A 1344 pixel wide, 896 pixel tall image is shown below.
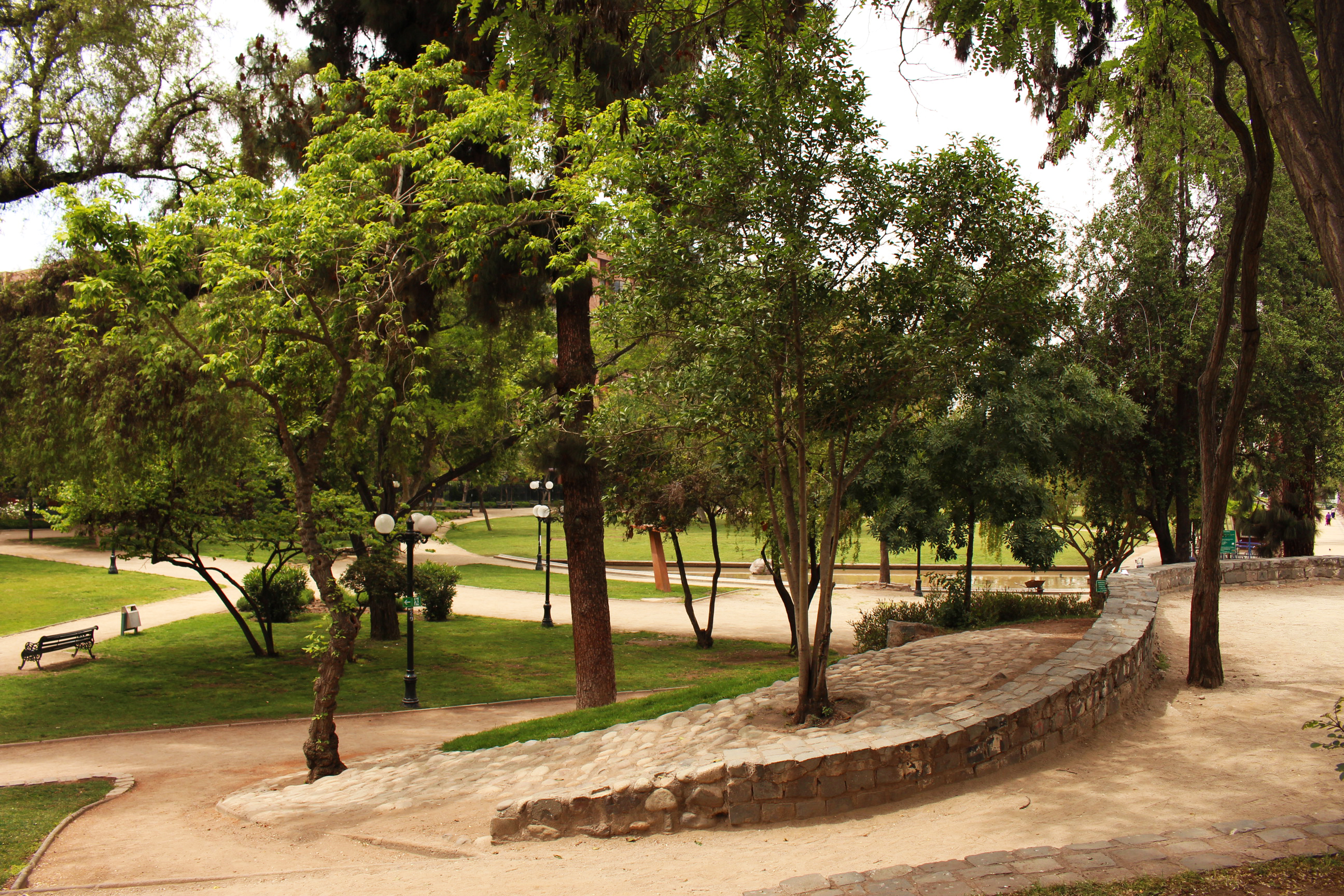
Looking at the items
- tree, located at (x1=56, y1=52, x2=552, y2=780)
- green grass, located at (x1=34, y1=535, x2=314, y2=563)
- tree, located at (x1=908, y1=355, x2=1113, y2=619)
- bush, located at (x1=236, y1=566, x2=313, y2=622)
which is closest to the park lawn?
bush, located at (x1=236, y1=566, x2=313, y2=622)

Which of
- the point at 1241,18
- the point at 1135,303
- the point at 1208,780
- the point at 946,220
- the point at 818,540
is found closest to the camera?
the point at 1241,18

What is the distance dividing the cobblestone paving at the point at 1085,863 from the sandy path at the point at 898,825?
40cm

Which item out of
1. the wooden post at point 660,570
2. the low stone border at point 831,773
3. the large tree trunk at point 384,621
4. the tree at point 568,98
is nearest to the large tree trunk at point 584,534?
the tree at point 568,98

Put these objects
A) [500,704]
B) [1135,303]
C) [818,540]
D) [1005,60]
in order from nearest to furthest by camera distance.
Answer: [1005,60] < [500,704] < [1135,303] < [818,540]

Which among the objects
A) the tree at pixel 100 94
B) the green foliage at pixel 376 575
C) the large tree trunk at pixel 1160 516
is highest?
the tree at pixel 100 94

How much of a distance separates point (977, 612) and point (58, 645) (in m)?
17.3

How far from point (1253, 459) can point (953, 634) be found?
390 inches

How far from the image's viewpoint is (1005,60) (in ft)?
28.6

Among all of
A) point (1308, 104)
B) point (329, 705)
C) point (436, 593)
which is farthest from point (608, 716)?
point (436, 593)

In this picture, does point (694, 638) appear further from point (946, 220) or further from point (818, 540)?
point (946, 220)

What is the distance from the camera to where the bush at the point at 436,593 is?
79.8 ft

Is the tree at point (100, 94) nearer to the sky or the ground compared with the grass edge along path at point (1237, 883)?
nearer to the sky

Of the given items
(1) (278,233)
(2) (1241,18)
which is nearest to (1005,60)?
(2) (1241,18)

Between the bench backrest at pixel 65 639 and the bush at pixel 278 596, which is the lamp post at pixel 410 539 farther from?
the bench backrest at pixel 65 639
